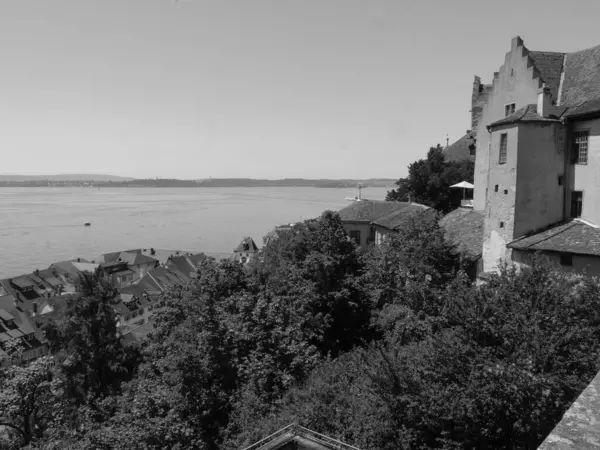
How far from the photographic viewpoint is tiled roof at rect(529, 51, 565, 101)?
2455 centimetres

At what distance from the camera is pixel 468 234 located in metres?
26.5

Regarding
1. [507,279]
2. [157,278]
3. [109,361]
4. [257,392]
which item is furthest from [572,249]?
[157,278]

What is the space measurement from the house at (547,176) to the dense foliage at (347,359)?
2407 mm

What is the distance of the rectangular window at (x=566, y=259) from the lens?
19.4 meters

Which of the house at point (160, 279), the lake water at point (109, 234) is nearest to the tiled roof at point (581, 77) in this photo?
the house at point (160, 279)

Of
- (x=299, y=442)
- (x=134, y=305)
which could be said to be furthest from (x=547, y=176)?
(x=134, y=305)

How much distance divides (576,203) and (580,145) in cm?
257

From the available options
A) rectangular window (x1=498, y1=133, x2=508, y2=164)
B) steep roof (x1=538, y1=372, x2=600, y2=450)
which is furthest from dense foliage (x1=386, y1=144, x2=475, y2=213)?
steep roof (x1=538, y1=372, x2=600, y2=450)

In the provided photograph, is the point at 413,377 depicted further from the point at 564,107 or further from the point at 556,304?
the point at 564,107

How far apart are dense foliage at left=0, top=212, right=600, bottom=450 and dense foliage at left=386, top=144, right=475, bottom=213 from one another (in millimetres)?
19837

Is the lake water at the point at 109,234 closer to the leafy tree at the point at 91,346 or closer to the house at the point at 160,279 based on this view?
the house at the point at 160,279

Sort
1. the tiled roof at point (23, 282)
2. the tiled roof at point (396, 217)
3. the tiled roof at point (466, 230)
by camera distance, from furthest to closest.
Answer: the tiled roof at point (23, 282)
the tiled roof at point (396, 217)
the tiled roof at point (466, 230)

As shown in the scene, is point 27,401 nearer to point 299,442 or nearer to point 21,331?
point 299,442

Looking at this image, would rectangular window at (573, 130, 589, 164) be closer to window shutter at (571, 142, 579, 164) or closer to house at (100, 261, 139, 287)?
window shutter at (571, 142, 579, 164)
